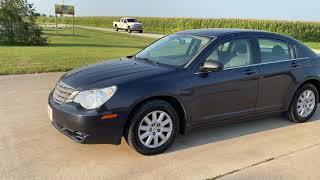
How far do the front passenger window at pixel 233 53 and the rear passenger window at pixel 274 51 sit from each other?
28 cm

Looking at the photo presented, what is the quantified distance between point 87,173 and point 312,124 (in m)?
3.92

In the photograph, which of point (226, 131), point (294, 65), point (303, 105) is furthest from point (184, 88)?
point (303, 105)

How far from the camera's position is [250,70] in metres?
5.55

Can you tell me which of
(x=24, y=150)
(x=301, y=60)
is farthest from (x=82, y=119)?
(x=301, y=60)

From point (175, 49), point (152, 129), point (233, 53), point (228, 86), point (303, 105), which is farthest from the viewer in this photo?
point (303, 105)

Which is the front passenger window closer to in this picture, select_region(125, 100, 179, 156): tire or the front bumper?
select_region(125, 100, 179, 156): tire

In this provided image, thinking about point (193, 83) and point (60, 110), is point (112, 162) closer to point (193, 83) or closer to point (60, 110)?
point (60, 110)

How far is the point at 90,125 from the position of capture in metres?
4.41

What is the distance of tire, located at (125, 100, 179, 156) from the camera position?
4.63 meters

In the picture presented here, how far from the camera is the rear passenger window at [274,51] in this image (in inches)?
229

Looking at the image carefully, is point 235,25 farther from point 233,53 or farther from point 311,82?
point 233,53

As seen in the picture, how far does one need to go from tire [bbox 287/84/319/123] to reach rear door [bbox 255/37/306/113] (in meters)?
0.23

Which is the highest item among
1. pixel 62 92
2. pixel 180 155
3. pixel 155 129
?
pixel 62 92

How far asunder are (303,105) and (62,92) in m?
3.86
